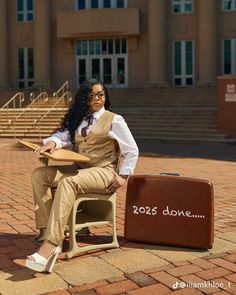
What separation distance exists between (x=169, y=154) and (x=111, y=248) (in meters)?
10.3

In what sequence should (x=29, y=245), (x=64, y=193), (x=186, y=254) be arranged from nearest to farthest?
(x=64, y=193)
(x=186, y=254)
(x=29, y=245)

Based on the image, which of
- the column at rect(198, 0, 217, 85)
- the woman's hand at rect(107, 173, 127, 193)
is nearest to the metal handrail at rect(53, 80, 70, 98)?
the column at rect(198, 0, 217, 85)

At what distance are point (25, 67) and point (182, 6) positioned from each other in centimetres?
1216

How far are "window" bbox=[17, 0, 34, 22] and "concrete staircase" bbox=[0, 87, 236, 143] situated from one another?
10798mm

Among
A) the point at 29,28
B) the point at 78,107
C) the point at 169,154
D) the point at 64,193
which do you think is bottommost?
the point at 169,154

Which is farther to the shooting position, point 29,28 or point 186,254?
point 29,28

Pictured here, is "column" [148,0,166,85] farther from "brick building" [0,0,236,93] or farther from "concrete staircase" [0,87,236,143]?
"concrete staircase" [0,87,236,143]

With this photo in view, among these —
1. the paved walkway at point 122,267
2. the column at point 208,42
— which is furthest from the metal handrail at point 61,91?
the paved walkway at point 122,267

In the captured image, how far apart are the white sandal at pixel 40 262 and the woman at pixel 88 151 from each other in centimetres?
35

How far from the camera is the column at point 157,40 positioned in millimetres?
32688

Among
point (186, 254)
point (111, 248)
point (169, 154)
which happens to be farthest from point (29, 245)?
point (169, 154)

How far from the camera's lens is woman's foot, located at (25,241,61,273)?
3.75 m

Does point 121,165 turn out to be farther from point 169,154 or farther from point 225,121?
point 225,121

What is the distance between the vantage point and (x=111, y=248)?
179 inches
